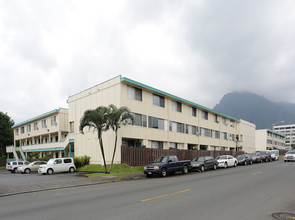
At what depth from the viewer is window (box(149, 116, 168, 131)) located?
28.8m

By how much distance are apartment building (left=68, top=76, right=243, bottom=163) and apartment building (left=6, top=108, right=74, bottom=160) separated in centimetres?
437

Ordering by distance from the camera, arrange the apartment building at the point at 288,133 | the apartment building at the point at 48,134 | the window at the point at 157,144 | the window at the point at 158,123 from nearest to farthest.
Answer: the window at the point at 158,123 < the window at the point at 157,144 < the apartment building at the point at 48,134 < the apartment building at the point at 288,133

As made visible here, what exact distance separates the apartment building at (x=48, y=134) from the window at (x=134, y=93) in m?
11.2

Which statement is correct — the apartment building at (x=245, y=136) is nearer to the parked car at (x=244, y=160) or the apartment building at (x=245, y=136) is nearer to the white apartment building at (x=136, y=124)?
the white apartment building at (x=136, y=124)

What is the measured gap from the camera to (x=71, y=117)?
32406 mm

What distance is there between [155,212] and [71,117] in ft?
90.4

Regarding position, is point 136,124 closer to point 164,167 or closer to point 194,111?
point 164,167

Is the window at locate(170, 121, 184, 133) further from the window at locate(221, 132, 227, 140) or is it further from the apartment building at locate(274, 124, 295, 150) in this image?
the apartment building at locate(274, 124, 295, 150)

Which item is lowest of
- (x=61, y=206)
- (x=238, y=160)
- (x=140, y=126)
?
(x=238, y=160)

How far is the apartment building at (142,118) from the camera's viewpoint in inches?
1015

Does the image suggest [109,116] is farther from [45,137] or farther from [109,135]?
[45,137]

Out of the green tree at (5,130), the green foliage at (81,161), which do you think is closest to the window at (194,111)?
the green foliage at (81,161)

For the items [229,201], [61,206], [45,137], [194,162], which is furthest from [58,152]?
[229,201]

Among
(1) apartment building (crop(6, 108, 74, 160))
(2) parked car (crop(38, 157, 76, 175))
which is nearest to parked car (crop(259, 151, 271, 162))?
(2) parked car (crop(38, 157, 76, 175))
